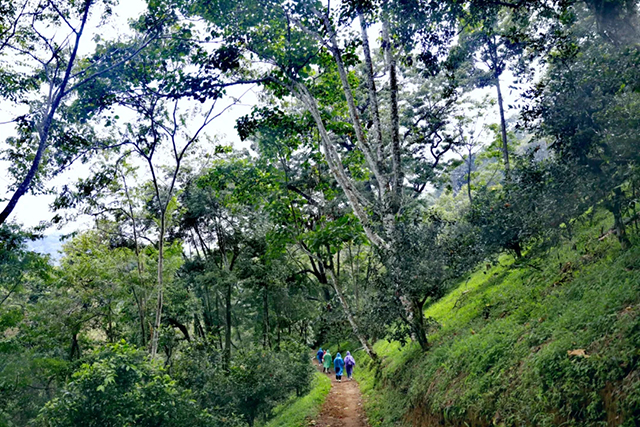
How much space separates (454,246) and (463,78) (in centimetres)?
1398

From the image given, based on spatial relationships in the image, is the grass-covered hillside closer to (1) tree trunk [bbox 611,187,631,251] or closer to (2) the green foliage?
(1) tree trunk [bbox 611,187,631,251]

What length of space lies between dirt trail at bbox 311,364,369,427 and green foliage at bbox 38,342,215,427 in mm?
4317

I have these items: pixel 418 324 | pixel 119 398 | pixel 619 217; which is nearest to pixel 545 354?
pixel 619 217

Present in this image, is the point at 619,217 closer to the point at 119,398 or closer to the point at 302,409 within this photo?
the point at 119,398

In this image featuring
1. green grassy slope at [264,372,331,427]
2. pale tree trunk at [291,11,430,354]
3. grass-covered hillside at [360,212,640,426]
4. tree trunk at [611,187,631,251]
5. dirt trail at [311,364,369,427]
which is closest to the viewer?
grass-covered hillside at [360,212,640,426]

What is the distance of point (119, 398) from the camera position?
25.2 feet

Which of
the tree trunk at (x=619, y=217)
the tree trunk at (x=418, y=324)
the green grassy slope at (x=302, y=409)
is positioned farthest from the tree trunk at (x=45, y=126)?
the tree trunk at (x=619, y=217)

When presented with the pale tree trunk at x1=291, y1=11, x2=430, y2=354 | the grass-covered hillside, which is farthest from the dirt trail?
the pale tree trunk at x1=291, y1=11, x2=430, y2=354

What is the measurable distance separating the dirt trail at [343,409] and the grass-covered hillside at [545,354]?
1.17 metres

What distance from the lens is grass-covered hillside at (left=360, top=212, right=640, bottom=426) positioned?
14.2ft

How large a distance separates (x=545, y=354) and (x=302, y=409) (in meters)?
10.5

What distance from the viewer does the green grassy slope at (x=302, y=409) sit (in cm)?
1277

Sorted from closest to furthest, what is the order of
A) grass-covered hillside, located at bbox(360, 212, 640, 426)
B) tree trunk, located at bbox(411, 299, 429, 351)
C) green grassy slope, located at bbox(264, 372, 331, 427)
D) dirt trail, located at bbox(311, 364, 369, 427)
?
1. grass-covered hillside, located at bbox(360, 212, 640, 426)
2. tree trunk, located at bbox(411, 299, 429, 351)
3. dirt trail, located at bbox(311, 364, 369, 427)
4. green grassy slope, located at bbox(264, 372, 331, 427)

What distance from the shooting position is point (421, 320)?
983cm
